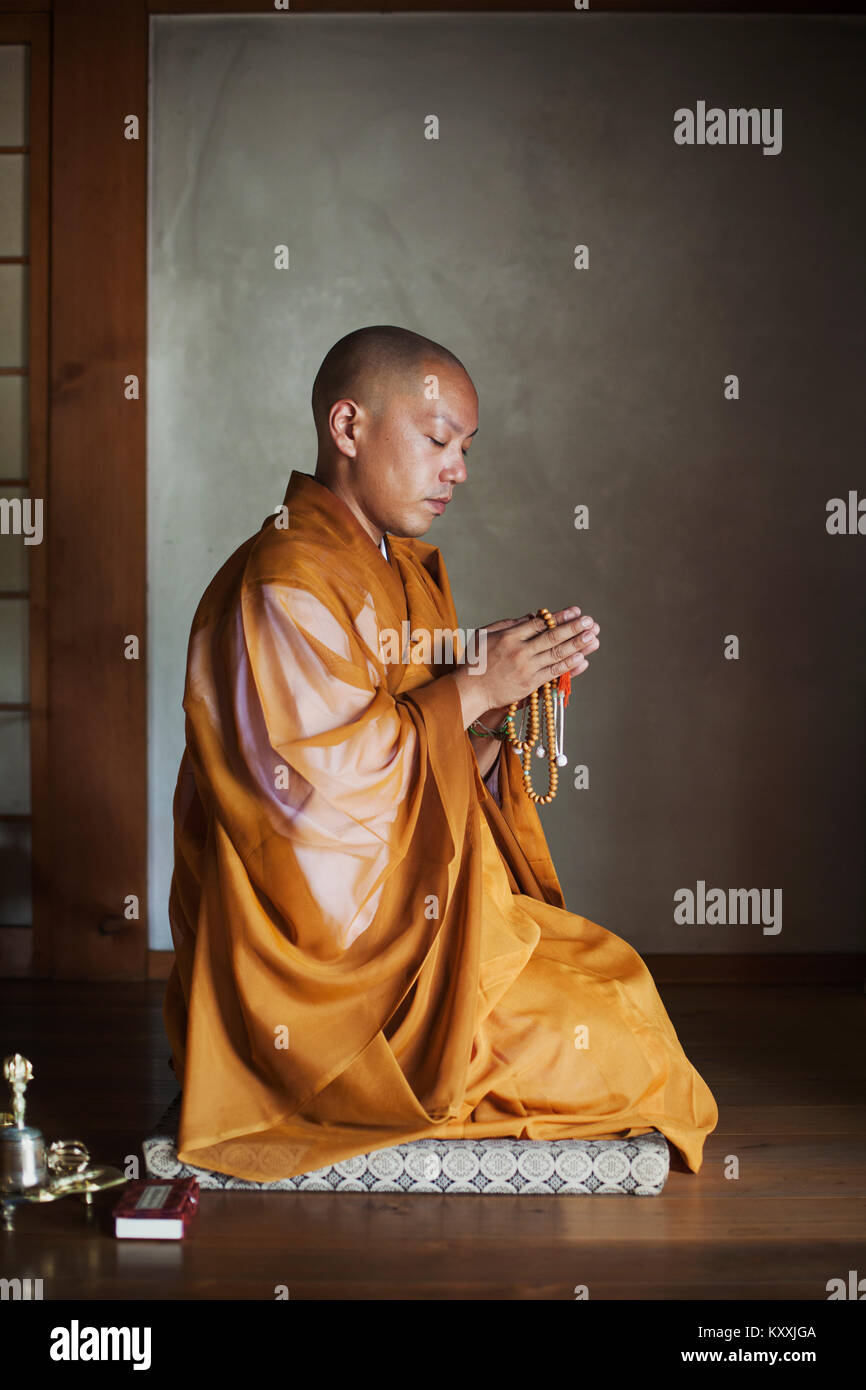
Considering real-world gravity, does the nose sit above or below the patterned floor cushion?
above

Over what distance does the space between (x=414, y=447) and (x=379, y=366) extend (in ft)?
0.51

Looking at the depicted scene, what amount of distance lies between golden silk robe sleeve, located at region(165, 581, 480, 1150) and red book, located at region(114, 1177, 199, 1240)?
91 millimetres

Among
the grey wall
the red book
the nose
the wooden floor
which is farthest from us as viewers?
the grey wall

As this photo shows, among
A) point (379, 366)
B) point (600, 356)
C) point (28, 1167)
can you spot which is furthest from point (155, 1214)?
point (600, 356)

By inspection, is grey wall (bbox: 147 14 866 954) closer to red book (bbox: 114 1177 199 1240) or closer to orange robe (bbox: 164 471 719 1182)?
orange robe (bbox: 164 471 719 1182)

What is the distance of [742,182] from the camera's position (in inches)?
149

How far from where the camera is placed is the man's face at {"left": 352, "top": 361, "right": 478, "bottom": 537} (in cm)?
223

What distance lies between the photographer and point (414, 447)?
7.36 ft

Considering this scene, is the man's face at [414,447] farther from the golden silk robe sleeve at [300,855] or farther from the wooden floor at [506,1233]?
the wooden floor at [506,1233]

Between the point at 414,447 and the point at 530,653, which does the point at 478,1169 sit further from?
the point at 414,447

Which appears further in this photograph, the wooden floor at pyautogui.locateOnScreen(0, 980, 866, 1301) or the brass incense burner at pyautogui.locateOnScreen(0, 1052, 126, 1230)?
the brass incense burner at pyautogui.locateOnScreen(0, 1052, 126, 1230)

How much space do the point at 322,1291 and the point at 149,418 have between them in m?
2.71

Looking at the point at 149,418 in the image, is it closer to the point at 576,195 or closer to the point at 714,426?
the point at 576,195

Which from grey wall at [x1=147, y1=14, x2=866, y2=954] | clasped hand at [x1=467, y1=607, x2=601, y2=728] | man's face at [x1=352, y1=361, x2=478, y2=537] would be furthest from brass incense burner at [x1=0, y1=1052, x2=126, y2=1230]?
grey wall at [x1=147, y1=14, x2=866, y2=954]
